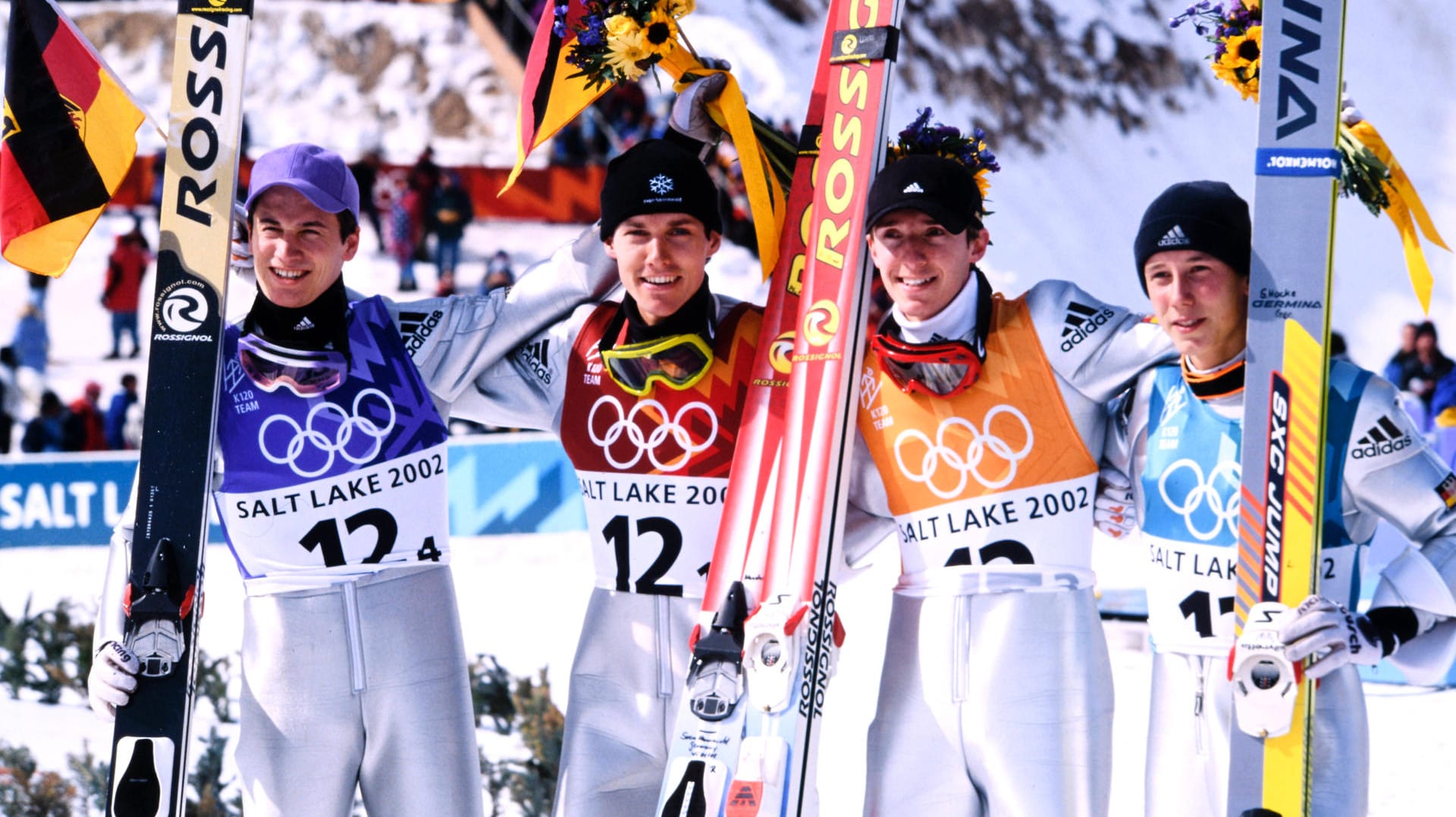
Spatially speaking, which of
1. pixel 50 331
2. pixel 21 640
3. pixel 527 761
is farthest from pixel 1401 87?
pixel 50 331

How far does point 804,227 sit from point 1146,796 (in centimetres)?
148

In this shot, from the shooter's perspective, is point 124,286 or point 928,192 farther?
point 124,286

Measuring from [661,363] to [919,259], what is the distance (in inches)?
25.3

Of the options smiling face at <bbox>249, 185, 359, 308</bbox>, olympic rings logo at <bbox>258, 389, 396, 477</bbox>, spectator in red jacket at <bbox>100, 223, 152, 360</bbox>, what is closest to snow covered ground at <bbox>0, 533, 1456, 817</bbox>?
olympic rings logo at <bbox>258, 389, 396, 477</bbox>

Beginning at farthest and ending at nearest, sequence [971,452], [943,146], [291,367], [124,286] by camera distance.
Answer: [124,286] < [291,367] < [943,146] < [971,452]

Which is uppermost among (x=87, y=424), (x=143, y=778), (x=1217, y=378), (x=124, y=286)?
(x=124, y=286)

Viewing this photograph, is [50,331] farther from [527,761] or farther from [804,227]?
[804,227]

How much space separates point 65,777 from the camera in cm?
567

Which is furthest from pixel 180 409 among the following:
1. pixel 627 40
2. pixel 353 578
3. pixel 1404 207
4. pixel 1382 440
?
pixel 1404 207

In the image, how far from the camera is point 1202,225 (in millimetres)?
3111

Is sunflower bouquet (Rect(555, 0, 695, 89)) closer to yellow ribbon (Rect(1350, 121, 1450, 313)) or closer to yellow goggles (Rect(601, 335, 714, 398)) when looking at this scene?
yellow goggles (Rect(601, 335, 714, 398))

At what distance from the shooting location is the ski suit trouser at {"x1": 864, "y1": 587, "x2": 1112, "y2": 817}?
3203mm

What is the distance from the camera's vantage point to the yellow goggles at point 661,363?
3.48 m

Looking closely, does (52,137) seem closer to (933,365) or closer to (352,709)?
(352,709)
